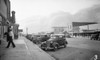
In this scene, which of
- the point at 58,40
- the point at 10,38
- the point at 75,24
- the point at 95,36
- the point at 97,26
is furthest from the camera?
the point at 75,24

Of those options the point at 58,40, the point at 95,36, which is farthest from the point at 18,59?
the point at 95,36

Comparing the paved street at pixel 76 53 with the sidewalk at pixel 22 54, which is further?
the paved street at pixel 76 53

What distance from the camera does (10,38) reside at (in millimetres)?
11055

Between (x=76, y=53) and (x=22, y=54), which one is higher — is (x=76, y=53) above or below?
below

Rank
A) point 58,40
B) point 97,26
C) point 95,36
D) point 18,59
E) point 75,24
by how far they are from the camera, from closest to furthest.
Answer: point 18,59
point 58,40
point 95,36
point 97,26
point 75,24

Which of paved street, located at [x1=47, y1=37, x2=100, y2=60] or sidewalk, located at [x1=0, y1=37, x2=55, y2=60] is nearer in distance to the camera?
sidewalk, located at [x1=0, y1=37, x2=55, y2=60]

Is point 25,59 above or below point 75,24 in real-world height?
below

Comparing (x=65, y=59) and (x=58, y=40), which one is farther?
(x=58, y=40)

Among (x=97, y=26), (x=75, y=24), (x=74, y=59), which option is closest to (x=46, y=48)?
(x=74, y=59)

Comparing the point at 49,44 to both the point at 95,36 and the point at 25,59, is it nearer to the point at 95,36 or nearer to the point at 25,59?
the point at 25,59

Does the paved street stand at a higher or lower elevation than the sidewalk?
lower

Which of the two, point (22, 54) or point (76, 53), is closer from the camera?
point (22, 54)

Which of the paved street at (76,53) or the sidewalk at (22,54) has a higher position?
the sidewalk at (22,54)

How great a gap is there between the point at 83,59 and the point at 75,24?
81.4m
